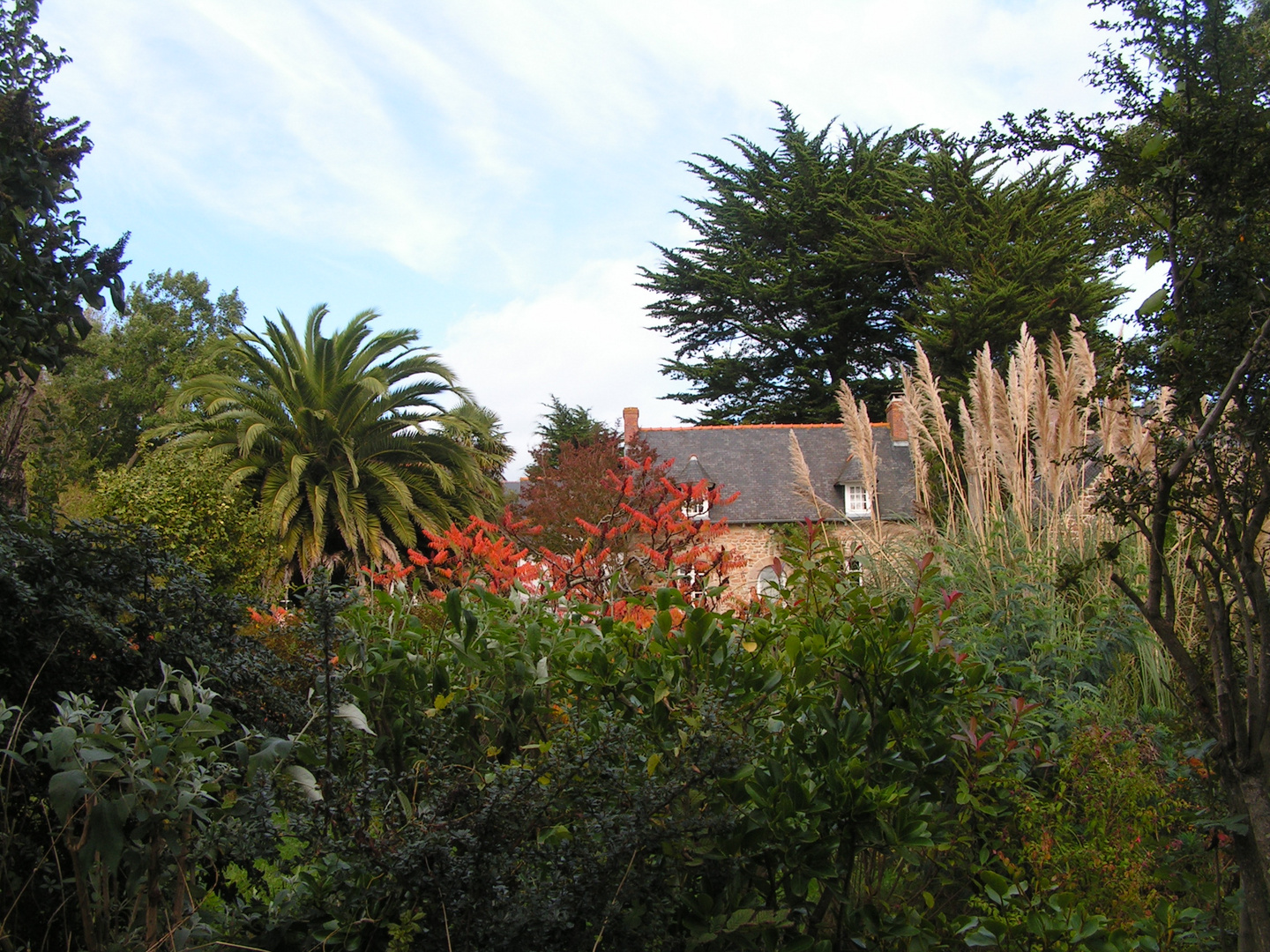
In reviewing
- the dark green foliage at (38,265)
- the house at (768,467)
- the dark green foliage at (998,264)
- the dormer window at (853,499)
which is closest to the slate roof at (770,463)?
the house at (768,467)

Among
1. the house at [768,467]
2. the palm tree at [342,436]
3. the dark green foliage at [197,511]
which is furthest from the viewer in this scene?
the house at [768,467]

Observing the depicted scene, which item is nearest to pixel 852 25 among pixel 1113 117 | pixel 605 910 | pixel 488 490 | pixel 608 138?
pixel 1113 117

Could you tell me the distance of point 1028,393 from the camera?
5.21m

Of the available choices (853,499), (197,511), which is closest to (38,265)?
(197,511)

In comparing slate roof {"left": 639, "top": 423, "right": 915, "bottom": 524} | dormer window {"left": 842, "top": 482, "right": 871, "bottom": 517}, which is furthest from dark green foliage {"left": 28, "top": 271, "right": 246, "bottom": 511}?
dormer window {"left": 842, "top": 482, "right": 871, "bottom": 517}

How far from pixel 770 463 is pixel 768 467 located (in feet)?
0.68

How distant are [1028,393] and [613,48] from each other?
11.1ft

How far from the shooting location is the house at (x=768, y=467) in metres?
20.8

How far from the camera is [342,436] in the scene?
13.8m

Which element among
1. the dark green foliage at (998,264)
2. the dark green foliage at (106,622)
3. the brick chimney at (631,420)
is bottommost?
the dark green foliage at (106,622)

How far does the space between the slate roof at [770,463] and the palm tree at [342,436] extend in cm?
758

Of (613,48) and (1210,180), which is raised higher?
(613,48)

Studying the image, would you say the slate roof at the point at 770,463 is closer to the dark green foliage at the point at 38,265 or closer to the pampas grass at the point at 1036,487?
the pampas grass at the point at 1036,487

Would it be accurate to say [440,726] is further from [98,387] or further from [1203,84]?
[98,387]
